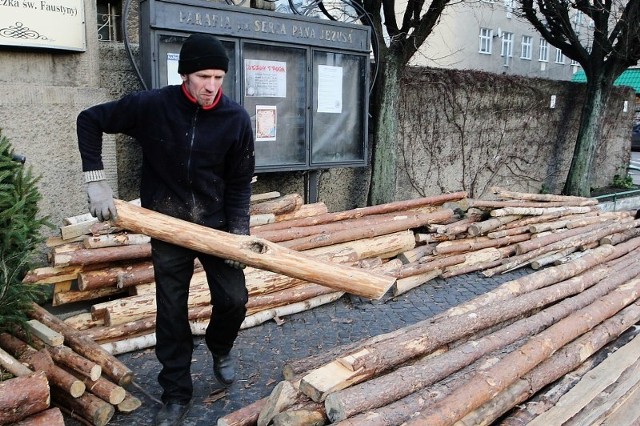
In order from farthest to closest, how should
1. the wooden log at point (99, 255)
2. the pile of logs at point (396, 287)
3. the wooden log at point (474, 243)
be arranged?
the wooden log at point (474, 243)
the wooden log at point (99, 255)
the pile of logs at point (396, 287)

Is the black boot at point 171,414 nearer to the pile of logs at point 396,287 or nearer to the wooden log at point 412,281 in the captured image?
the pile of logs at point 396,287

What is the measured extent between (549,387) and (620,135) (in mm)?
13422

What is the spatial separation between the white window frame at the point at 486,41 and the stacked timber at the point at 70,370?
30065 millimetres

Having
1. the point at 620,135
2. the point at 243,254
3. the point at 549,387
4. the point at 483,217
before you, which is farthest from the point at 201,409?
the point at 620,135

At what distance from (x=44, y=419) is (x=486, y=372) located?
92.8 inches

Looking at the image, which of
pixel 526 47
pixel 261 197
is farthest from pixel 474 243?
pixel 526 47

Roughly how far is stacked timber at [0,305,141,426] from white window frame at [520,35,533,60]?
33.7 m

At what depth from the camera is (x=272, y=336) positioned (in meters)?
5.29

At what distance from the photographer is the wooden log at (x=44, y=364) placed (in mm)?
3531

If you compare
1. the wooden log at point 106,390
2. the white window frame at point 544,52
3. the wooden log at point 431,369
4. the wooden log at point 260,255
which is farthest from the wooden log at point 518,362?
the white window frame at point 544,52

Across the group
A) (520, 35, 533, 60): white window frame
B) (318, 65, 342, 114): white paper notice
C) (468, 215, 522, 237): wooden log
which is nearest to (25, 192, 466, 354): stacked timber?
(468, 215, 522, 237): wooden log

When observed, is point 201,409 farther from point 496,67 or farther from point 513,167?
point 496,67

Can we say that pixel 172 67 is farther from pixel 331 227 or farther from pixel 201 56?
pixel 201 56

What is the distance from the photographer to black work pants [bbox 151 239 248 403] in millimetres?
3684
